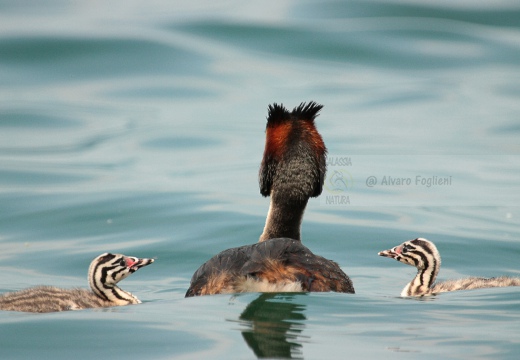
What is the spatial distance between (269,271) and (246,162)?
8.60 metres

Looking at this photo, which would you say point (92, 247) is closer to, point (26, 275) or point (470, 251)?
point (26, 275)

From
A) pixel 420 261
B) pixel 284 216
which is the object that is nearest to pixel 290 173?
pixel 284 216

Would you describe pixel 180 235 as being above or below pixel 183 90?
below

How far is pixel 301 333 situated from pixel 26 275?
4839 mm

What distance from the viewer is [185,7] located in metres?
22.8

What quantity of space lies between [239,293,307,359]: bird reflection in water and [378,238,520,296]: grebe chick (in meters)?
1.88

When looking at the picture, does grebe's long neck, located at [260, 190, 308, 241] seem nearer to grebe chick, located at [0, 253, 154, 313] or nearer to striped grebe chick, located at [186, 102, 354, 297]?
striped grebe chick, located at [186, 102, 354, 297]

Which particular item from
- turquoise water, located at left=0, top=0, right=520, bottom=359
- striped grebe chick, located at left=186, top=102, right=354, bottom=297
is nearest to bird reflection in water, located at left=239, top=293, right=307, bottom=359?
turquoise water, located at left=0, top=0, right=520, bottom=359

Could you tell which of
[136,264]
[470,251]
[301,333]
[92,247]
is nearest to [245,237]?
[92,247]

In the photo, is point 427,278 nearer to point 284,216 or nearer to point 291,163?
point 284,216

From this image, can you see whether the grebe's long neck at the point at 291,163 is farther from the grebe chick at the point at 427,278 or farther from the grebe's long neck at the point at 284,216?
the grebe chick at the point at 427,278

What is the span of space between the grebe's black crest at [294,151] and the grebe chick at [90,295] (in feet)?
4.02

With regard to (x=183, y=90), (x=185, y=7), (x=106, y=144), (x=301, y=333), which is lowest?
(x=301, y=333)

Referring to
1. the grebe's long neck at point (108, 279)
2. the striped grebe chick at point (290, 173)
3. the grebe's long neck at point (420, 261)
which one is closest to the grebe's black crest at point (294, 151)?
the striped grebe chick at point (290, 173)
